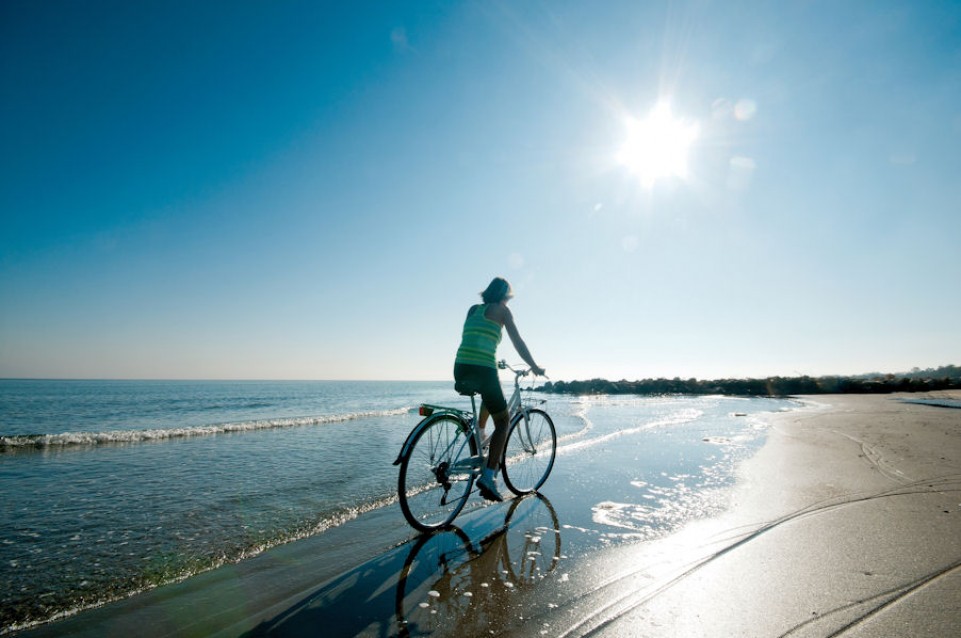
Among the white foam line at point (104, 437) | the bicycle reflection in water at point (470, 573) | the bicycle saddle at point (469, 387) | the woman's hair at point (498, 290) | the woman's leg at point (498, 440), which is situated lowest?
the white foam line at point (104, 437)

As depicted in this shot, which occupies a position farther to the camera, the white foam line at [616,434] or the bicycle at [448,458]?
the white foam line at [616,434]

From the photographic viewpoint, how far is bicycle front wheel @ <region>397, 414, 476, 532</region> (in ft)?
14.2

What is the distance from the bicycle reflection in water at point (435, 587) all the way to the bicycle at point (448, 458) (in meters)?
0.49

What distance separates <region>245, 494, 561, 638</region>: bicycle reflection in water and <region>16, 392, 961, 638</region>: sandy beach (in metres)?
0.01

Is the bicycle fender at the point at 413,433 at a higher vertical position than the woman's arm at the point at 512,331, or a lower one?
lower

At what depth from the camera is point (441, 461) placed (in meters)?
4.64

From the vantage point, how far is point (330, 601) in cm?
281

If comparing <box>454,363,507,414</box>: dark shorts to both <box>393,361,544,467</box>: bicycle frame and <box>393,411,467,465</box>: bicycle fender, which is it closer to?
<box>393,361,544,467</box>: bicycle frame

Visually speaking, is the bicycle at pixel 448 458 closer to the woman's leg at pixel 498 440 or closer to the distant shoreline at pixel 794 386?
the woman's leg at pixel 498 440

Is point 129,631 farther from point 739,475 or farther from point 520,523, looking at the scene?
point 739,475

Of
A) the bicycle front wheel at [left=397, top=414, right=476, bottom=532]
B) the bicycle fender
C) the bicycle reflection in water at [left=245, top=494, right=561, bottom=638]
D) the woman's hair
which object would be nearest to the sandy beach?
the bicycle reflection in water at [left=245, top=494, right=561, bottom=638]

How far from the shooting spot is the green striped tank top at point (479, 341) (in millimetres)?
4867

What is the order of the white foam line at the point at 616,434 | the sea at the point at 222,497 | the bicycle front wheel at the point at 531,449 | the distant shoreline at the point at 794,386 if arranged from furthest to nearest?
the distant shoreline at the point at 794,386, the white foam line at the point at 616,434, the bicycle front wheel at the point at 531,449, the sea at the point at 222,497

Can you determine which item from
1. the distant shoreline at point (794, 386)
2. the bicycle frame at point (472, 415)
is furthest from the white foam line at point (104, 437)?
the distant shoreline at point (794, 386)
